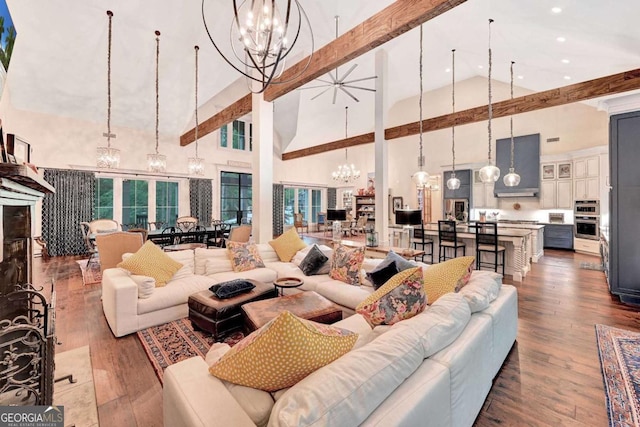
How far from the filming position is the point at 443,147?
1052 centimetres

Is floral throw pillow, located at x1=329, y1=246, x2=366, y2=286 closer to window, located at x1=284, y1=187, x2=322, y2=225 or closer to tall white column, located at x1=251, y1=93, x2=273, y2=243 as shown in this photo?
tall white column, located at x1=251, y1=93, x2=273, y2=243

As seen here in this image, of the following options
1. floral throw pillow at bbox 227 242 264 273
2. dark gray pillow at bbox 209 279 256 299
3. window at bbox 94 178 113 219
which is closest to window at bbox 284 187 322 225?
window at bbox 94 178 113 219

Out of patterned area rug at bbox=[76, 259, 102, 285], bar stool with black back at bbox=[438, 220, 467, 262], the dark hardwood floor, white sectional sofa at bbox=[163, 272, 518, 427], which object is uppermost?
bar stool with black back at bbox=[438, 220, 467, 262]

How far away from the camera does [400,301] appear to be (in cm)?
203

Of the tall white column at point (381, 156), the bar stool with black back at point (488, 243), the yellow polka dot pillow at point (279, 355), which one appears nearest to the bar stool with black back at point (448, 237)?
the bar stool with black back at point (488, 243)

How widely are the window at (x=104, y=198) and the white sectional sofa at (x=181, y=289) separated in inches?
207

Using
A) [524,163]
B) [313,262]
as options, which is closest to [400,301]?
[313,262]

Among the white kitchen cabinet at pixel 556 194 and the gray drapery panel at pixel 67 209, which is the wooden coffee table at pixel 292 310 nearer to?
the gray drapery panel at pixel 67 209

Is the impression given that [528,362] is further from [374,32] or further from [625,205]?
[374,32]

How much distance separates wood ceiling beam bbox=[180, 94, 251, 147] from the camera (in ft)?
19.4

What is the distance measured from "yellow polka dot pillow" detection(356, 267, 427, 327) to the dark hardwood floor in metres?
0.79

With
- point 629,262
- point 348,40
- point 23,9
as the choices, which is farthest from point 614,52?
point 23,9

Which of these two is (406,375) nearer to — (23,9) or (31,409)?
(31,409)

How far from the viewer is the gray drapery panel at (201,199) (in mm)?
8977
